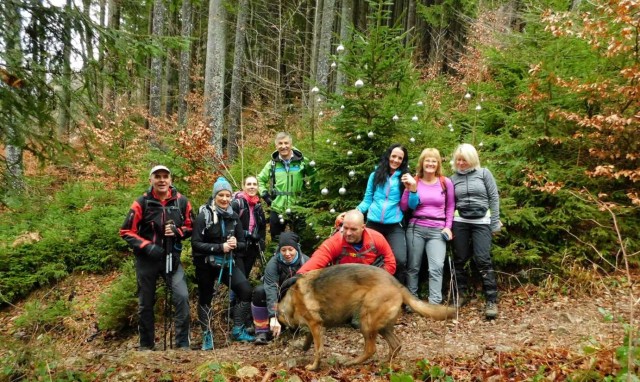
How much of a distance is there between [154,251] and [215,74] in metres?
7.38

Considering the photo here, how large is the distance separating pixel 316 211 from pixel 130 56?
3.32 metres

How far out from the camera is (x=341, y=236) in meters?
4.79

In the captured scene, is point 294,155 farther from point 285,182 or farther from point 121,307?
point 121,307

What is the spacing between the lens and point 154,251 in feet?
17.5

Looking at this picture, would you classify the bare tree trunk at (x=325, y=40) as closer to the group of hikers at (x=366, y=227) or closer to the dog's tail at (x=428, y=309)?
the group of hikers at (x=366, y=227)

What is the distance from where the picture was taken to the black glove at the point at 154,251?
5320 mm

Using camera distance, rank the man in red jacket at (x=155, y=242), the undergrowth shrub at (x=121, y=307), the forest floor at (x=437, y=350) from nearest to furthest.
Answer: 1. the forest floor at (x=437, y=350)
2. the man in red jacket at (x=155, y=242)
3. the undergrowth shrub at (x=121, y=307)

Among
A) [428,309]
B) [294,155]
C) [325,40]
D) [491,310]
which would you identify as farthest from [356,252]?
[325,40]

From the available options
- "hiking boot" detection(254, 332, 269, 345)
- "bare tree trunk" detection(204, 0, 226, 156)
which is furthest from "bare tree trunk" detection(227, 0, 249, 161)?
"hiking boot" detection(254, 332, 269, 345)

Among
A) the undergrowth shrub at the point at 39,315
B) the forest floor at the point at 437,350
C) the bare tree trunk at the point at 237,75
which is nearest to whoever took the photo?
the forest floor at the point at 437,350

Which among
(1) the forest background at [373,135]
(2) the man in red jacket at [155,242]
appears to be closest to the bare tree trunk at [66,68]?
(1) the forest background at [373,135]

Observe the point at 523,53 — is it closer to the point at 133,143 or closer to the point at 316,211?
the point at 316,211

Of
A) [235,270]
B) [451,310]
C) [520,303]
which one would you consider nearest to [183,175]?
[235,270]

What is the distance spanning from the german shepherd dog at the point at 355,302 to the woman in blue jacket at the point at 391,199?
129 centimetres
